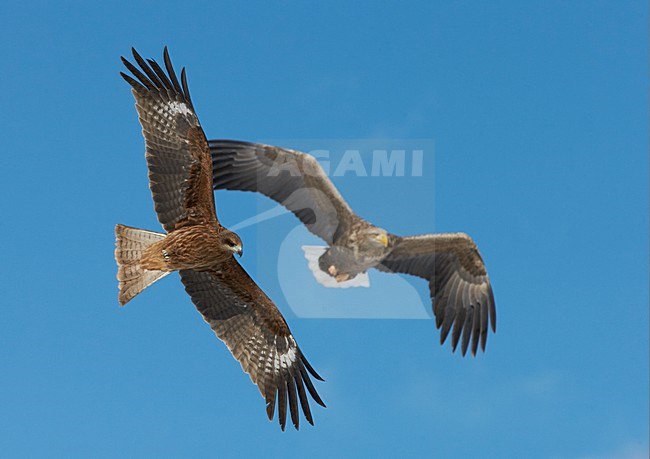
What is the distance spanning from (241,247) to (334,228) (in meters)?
3.06

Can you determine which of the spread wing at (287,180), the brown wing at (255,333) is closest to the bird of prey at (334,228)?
the spread wing at (287,180)

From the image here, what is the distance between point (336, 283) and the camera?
11.9m

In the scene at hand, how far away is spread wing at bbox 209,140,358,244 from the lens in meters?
11.5

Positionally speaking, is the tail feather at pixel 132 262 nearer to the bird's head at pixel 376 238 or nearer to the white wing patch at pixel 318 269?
the white wing patch at pixel 318 269

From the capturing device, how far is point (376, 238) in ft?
37.9

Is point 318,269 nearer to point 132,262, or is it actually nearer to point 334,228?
point 334,228

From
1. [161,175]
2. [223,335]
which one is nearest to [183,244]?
[161,175]

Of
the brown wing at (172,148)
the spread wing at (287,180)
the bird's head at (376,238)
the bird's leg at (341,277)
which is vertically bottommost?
the brown wing at (172,148)

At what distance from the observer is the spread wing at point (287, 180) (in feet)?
37.6

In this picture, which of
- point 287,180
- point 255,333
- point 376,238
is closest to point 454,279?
point 376,238

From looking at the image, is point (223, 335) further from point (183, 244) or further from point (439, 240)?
point (439, 240)

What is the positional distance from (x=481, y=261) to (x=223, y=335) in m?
4.34

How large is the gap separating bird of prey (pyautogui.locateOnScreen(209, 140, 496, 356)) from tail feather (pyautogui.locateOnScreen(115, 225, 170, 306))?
8.79ft

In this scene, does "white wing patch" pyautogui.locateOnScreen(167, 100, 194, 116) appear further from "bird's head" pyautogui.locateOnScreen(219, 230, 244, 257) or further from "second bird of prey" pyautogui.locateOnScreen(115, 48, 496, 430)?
"bird's head" pyautogui.locateOnScreen(219, 230, 244, 257)
